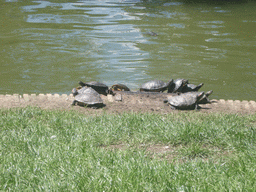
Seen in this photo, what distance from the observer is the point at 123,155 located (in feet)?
12.9

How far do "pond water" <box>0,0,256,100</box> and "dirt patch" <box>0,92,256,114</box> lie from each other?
2075 mm

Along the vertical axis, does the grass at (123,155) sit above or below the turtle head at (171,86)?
above

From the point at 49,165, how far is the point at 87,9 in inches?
856

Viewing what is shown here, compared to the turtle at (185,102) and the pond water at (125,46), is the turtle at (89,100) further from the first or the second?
the pond water at (125,46)

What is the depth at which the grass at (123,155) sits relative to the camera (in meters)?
3.17

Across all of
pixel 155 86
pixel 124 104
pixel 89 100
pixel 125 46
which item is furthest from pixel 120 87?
pixel 125 46

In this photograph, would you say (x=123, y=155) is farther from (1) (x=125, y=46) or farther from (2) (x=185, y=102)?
(1) (x=125, y=46)

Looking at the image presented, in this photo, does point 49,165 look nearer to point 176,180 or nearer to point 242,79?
point 176,180

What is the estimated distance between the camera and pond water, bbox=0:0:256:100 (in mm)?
11883

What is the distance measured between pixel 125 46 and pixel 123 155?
12.3 metres

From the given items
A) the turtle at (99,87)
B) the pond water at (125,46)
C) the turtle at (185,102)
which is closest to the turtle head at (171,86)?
the turtle at (185,102)

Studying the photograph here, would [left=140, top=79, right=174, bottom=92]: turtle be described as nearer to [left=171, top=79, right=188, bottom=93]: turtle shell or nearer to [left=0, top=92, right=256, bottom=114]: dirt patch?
[left=171, top=79, right=188, bottom=93]: turtle shell

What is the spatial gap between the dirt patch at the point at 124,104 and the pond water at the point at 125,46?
2075mm

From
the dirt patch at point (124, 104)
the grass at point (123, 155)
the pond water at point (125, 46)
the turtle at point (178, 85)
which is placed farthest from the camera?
the pond water at point (125, 46)
